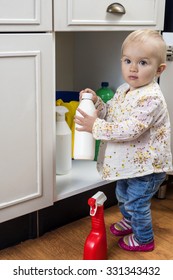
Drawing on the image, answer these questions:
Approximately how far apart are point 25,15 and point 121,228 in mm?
754

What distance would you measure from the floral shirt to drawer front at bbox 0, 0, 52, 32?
0.31 meters

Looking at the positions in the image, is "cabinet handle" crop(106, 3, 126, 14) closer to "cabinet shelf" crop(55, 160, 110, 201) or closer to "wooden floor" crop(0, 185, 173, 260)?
"cabinet shelf" crop(55, 160, 110, 201)

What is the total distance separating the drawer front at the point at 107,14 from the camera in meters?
1.21

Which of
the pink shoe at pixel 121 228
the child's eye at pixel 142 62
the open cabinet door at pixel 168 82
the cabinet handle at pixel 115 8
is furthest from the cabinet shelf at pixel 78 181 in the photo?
the cabinet handle at pixel 115 8

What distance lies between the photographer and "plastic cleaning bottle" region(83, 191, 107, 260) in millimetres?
1192

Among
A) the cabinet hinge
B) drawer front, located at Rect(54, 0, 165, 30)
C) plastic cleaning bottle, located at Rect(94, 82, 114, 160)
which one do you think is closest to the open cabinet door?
the cabinet hinge

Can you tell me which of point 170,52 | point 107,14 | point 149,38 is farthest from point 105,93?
point 149,38

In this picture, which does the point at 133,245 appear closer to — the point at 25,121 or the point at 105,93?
the point at 25,121

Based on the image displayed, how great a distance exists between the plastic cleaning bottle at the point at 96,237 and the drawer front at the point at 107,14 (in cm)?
51

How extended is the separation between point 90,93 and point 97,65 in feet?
1.64

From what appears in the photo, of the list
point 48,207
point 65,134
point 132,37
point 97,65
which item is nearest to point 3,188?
point 48,207

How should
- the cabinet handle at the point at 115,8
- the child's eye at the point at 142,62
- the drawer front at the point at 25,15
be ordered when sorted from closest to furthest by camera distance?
the drawer front at the point at 25,15
the child's eye at the point at 142,62
the cabinet handle at the point at 115,8

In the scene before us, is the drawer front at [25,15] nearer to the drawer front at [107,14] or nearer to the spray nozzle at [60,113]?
the drawer front at [107,14]
